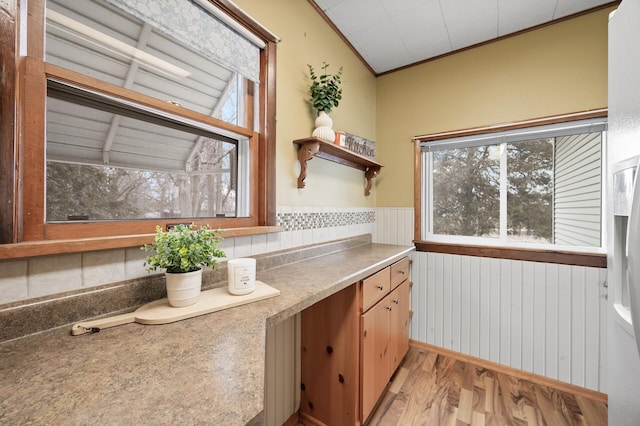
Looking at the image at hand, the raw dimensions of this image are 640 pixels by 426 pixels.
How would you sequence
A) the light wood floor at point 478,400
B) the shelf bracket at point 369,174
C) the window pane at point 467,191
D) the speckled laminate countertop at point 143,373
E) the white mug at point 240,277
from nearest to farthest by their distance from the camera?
the speckled laminate countertop at point 143,373 → the white mug at point 240,277 → the light wood floor at point 478,400 → the window pane at point 467,191 → the shelf bracket at point 369,174

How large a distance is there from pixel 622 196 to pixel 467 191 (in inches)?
55.7

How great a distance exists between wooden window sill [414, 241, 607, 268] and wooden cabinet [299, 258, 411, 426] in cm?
84

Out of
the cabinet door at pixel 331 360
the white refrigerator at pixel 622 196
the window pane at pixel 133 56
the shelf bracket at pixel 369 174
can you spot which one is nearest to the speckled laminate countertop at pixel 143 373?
the cabinet door at pixel 331 360

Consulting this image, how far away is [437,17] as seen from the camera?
1.83m

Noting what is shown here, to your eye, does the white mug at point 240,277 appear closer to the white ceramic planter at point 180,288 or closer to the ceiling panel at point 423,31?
the white ceramic planter at point 180,288

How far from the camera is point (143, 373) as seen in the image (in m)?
0.53

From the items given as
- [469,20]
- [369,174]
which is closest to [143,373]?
[369,174]

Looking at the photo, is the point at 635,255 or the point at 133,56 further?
the point at 133,56

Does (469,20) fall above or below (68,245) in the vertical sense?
above

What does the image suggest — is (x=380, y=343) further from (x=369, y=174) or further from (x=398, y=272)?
(x=369, y=174)

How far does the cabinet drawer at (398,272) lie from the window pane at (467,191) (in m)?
0.65

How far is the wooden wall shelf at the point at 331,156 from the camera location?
1.58 meters

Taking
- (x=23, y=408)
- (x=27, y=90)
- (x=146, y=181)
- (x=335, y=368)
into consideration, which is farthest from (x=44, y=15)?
(x=335, y=368)

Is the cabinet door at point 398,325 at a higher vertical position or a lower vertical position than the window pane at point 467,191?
lower
